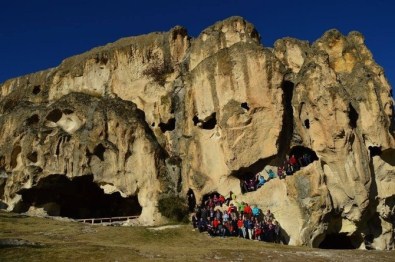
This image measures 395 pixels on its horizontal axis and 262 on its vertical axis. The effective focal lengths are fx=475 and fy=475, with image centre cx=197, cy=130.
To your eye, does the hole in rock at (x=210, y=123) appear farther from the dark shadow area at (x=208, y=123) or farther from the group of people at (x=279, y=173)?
the group of people at (x=279, y=173)

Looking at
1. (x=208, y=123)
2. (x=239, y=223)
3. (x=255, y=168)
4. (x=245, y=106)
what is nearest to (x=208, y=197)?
(x=255, y=168)

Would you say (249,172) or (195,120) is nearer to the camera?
(249,172)

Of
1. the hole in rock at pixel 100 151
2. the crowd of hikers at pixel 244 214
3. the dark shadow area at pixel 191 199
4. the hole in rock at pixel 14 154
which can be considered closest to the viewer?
the crowd of hikers at pixel 244 214

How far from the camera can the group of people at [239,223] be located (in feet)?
95.9

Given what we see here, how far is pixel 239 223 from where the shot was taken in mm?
29875

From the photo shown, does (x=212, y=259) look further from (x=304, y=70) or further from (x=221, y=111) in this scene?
(x=304, y=70)

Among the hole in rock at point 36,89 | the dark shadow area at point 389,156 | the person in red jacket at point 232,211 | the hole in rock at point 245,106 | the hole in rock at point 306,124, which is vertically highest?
the hole in rock at point 36,89

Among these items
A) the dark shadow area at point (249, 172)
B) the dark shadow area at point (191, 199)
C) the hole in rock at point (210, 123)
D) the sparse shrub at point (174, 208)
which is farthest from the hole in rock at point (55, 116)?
the dark shadow area at point (249, 172)

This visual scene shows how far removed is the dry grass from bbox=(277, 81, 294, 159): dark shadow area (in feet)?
36.5

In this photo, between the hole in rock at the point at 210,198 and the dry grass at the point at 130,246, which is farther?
the hole in rock at the point at 210,198

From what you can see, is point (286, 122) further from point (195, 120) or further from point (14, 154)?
point (14, 154)

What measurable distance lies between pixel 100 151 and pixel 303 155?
16.6 meters

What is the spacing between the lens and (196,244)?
84.5ft

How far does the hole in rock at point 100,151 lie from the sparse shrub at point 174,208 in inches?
267
